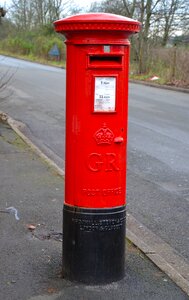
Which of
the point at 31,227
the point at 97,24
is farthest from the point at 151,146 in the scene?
the point at 97,24

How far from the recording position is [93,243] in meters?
3.70

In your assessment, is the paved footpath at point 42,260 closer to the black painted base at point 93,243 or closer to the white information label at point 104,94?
the black painted base at point 93,243

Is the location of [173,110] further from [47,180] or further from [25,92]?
[47,180]

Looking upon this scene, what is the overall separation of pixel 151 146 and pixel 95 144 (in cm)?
651

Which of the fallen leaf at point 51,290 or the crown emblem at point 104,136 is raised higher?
the crown emblem at point 104,136

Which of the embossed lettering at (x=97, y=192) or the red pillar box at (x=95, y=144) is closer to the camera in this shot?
the red pillar box at (x=95, y=144)

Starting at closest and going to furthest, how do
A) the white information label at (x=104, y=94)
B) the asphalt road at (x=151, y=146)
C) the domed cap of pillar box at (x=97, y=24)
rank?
the domed cap of pillar box at (x=97, y=24) < the white information label at (x=104, y=94) < the asphalt road at (x=151, y=146)

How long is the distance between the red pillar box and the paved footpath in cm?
14

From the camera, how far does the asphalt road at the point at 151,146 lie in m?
5.94

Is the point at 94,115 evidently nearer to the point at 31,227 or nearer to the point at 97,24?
the point at 97,24

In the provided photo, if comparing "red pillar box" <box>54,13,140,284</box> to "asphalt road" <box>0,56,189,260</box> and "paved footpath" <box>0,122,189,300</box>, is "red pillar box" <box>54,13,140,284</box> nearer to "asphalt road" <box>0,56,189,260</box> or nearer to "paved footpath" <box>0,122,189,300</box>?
"paved footpath" <box>0,122,189,300</box>

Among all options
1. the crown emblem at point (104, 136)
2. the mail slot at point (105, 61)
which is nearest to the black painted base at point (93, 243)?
the crown emblem at point (104, 136)

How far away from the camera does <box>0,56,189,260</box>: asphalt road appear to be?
19.5ft

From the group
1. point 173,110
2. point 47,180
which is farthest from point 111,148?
point 173,110
